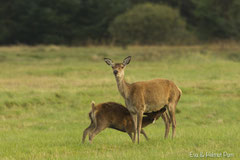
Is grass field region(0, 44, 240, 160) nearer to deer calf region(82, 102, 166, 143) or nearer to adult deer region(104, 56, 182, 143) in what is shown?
deer calf region(82, 102, 166, 143)

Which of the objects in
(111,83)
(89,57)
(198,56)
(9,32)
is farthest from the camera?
(9,32)

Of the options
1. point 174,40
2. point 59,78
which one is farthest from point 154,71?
point 174,40

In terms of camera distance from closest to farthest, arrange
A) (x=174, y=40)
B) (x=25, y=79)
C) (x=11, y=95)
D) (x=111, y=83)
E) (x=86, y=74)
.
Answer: (x=11, y=95)
(x=111, y=83)
(x=25, y=79)
(x=86, y=74)
(x=174, y=40)

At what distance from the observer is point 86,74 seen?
27.4m

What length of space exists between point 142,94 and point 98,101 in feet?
24.9

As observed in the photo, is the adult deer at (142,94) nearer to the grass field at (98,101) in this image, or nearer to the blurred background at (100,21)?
the grass field at (98,101)

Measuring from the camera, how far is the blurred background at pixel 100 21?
4912cm

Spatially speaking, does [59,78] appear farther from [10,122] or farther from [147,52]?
[147,52]

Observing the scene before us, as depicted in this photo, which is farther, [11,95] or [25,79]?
[25,79]

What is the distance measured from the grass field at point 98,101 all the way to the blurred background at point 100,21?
37.6 feet

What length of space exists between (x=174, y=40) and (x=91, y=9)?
530 inches

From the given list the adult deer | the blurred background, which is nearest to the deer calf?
the adult deer

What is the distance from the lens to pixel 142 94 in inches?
447

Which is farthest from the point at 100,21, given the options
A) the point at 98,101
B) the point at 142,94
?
the point at 142,94
